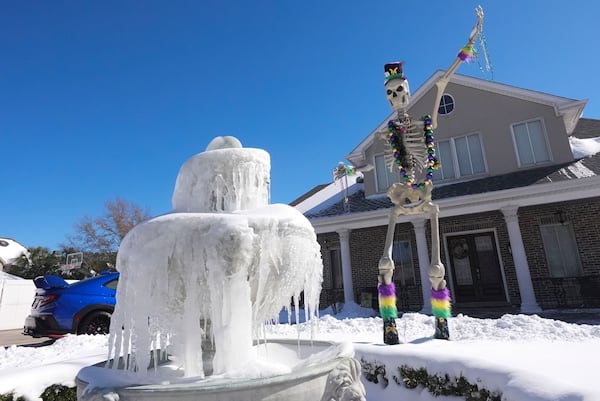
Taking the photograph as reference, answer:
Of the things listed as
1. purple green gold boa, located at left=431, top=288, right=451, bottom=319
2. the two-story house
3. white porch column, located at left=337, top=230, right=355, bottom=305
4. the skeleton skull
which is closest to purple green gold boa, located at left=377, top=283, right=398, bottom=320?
purple green gold boa, located at left=431, top=288, right=451, bottom=319

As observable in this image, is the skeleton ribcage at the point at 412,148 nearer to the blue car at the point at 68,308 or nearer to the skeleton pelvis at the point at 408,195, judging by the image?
the skeleton pelvis at the point at 408,195

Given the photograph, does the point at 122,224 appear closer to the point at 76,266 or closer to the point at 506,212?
the point at 76,266

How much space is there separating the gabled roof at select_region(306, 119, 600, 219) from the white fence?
50.3 feet

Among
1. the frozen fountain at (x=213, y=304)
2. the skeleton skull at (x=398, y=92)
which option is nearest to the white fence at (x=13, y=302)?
the frozen fountain at (x=213, y=304)

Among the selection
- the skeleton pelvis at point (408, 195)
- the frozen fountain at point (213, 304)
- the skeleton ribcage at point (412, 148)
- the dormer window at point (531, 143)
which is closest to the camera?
the frozen fountain at point (213, 304)

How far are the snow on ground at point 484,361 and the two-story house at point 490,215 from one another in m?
4.01

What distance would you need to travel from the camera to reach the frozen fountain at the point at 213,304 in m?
2.18

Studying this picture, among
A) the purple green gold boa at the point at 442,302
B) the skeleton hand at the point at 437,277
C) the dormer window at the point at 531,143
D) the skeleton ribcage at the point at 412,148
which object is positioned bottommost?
the purple green gold boa at the point at 442,302

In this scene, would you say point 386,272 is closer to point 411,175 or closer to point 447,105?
point 411,175

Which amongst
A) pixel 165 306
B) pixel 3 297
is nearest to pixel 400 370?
pixel 165 306

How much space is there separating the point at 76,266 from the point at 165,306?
30795 mm

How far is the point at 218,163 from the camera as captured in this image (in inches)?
130

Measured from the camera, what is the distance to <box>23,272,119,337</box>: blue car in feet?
21.4

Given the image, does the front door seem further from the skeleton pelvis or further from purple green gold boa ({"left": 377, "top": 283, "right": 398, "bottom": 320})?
purple green gold boa ({"left": 377, "top": 283, "right": 398, "bottom": 320})
